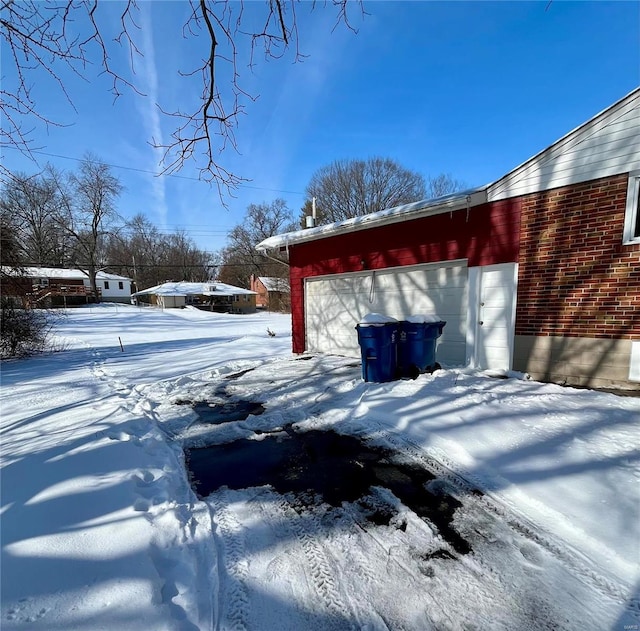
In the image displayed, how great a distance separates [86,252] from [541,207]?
5196 cm

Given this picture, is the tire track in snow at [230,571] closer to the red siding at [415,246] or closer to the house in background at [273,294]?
the red siding at [415,246]

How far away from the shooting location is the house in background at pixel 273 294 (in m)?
38.0

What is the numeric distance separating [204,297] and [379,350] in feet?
126

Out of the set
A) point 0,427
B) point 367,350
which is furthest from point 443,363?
point 0,427

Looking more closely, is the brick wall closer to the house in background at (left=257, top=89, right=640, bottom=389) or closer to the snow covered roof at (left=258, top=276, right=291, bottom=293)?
the house in background at (left=257, top=89, right=640, bottom=389)

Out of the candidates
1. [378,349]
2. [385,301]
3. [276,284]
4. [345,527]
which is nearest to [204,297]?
[276,284]

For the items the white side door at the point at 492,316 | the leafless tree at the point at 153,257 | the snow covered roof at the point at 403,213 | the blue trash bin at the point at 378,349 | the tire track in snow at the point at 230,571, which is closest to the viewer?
the tire track in snow at the point at 230,571

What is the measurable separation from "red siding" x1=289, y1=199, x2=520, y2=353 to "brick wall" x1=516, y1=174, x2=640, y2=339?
33cm

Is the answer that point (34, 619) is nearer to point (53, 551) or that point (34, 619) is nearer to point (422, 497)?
point (53, 551)

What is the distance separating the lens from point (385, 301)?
7500 millimetres

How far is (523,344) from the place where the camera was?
5461 mm

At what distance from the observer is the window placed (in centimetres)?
446

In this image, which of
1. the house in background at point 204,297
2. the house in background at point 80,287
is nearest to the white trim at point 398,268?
the house in background at point 80,287

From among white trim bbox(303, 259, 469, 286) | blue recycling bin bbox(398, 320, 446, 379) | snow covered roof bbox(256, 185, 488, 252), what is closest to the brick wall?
snow covered roof bbox(256, 185, 488, 252)
